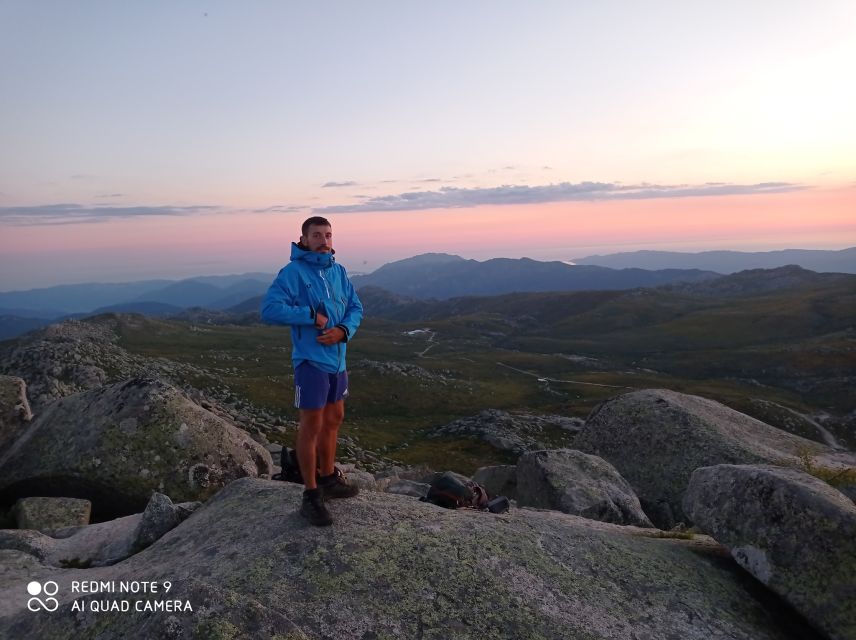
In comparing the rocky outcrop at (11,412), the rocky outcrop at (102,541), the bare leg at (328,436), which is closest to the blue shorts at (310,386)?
the bare leg at (328,436)

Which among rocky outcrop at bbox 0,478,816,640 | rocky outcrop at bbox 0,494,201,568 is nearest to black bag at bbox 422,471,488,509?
rocky outcrop at bbox 0,478,816,640

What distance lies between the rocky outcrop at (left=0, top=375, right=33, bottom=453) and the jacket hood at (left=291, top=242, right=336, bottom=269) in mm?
15920

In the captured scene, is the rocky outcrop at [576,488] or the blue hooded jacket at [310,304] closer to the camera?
the blue hooded jacket at [310,304]

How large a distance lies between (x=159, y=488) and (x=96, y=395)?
5.02 meters

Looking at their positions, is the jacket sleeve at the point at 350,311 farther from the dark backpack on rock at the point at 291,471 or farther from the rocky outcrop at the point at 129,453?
the rocky outcrop at the point at 129,453

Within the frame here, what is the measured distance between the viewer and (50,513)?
15.4 m

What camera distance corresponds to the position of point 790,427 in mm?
76062

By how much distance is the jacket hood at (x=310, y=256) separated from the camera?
438 inches

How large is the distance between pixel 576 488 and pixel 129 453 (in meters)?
14.7

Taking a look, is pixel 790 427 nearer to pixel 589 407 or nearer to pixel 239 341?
pixel 589 407

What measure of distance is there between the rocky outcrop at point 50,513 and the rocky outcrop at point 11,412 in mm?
4829

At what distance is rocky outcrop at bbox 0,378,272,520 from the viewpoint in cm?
1662

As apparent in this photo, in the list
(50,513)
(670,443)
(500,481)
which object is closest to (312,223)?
(50,513)

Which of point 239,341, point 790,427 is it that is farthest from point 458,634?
point 239,341
